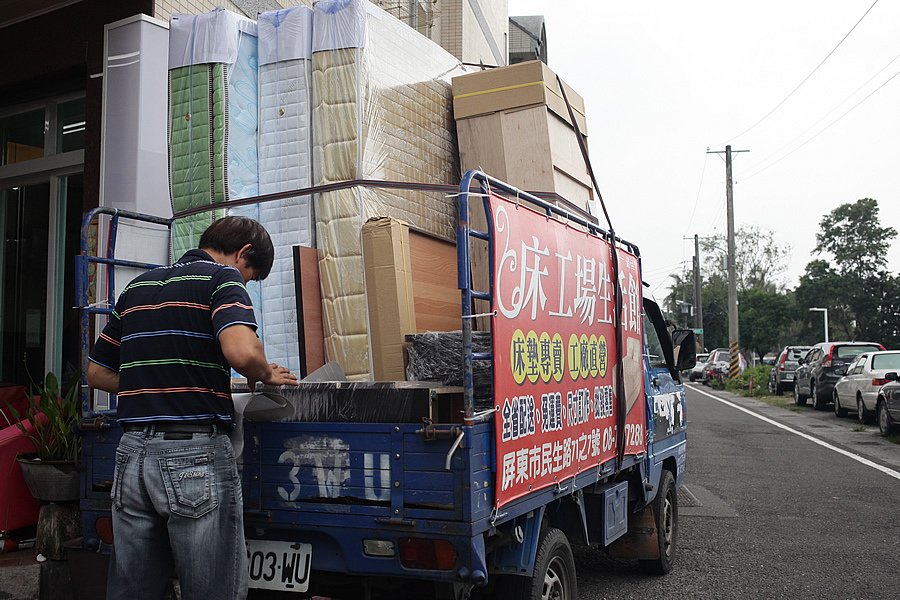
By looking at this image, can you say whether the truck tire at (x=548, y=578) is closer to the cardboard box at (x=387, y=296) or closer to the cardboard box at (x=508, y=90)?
the cardboard box at (x=387, y=296)

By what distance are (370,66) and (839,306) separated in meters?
57.4

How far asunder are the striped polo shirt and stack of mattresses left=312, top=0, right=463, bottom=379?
104 cm

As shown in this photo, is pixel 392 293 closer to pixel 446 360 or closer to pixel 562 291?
pixel 446 360

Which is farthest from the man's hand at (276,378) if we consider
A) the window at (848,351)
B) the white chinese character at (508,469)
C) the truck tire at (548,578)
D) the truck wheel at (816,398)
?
the truck wheel at (816,398)

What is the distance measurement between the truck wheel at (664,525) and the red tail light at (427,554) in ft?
10.2

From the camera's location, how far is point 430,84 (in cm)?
523

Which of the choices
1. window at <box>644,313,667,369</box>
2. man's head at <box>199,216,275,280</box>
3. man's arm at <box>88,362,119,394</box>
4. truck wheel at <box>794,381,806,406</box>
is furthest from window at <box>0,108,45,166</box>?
truck wheel at <box>794,381,806,406</box>

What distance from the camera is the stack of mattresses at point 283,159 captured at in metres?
4.48

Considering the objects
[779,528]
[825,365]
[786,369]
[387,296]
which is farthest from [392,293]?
[786,369]

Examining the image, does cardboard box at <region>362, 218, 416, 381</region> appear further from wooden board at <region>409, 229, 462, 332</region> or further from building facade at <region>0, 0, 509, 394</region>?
building facade at <region>0, 0, 509, 394</region>

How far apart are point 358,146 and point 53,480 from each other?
2.62 m

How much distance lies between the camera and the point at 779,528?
25.0 feet

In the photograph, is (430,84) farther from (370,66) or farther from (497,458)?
(497,458)

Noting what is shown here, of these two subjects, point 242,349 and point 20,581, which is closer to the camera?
point 242,349
